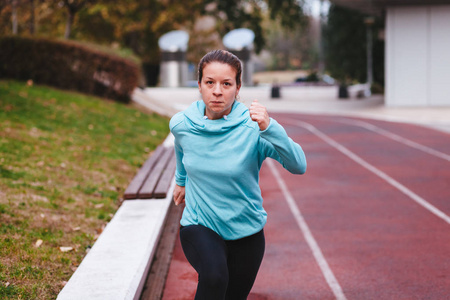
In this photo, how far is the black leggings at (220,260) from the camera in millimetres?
2984

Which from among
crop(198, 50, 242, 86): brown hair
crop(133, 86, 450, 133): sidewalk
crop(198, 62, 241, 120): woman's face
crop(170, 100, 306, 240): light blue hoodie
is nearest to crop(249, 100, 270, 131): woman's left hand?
crop(170, 100, 306, 240): light blue hoodie

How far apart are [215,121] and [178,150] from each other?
0.38 m

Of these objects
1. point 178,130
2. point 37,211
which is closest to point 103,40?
point 37,211

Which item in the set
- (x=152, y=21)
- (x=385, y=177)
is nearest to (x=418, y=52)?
(x=152, y=21)

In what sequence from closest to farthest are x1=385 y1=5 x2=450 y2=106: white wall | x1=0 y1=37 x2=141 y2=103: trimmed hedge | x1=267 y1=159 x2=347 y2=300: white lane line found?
x1=267 y1=159 x2=347 y2=300: white lane line, x1=0 y1=37 x2=141 y2=103: trimmed hedge, x1=385 y1=5 x2=450 y2=106: white wall

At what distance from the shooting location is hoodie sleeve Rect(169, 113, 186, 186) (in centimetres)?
324

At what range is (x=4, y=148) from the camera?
28.5 feet

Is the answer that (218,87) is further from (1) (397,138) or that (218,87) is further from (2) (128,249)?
(1) (397,138)

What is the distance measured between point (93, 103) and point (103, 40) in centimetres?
2293

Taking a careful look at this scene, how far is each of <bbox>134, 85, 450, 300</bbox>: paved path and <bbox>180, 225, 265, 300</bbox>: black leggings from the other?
190 cm

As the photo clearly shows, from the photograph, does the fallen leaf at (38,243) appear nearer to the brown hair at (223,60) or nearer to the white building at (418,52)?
the brown hair at (223,60)

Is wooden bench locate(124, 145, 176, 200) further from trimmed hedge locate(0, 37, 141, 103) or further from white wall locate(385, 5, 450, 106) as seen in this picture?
white wall locate(385, 5, 450, 106)

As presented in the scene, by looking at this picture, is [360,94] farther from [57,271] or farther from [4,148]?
[57,271]

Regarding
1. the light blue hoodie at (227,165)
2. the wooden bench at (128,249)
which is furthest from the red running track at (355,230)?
the light blue hoodie at (227,165)
